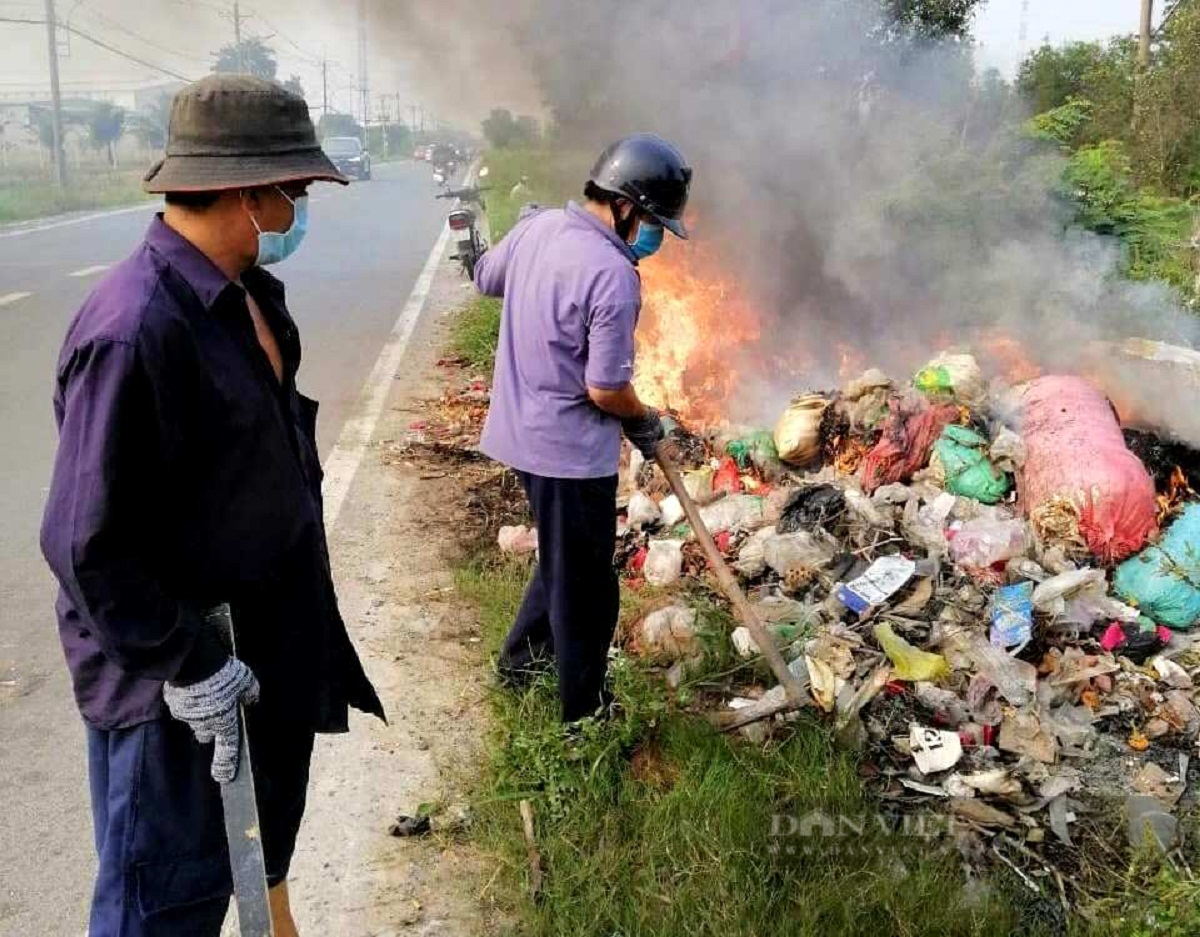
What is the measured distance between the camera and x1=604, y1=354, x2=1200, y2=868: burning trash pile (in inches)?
126

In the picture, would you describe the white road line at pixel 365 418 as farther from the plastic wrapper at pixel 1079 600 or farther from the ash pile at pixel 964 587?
the plastic wrapper at pixel 1079 600

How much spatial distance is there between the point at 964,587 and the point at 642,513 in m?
1.52

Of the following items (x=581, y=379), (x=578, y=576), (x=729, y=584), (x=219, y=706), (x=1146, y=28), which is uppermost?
(x=1146, y=28)

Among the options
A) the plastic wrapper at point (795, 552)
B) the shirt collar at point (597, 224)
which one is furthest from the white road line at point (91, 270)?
the shirt collar at point (597, 224)

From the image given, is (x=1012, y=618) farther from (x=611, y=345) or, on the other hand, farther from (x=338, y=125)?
(x=338, y=125)

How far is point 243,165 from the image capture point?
1728mm

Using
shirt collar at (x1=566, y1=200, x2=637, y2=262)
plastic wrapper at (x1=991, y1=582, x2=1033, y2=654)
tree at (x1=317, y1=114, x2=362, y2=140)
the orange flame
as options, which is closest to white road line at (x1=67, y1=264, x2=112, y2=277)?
the orange flame

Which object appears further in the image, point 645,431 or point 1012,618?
point 1012,618

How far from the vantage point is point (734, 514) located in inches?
193

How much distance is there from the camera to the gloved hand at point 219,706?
1678 millimetres

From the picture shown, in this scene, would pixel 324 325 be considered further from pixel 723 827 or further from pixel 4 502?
pixel 723 827

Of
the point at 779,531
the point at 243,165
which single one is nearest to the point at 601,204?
the point at 243,165

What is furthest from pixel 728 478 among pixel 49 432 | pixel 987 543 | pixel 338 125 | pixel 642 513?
pixel 338 125

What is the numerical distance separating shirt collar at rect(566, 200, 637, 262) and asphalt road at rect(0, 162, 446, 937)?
2249 millimetres
